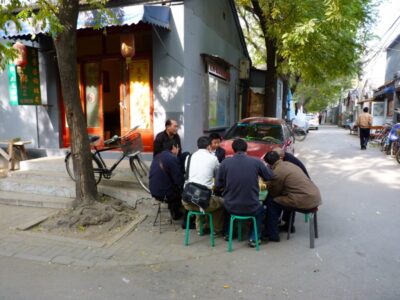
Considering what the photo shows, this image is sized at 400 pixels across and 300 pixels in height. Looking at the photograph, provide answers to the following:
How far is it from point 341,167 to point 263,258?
7.06m

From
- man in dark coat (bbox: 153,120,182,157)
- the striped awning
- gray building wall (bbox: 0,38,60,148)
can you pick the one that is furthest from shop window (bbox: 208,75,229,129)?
gray building wall (bbox: 0,38,60,148)

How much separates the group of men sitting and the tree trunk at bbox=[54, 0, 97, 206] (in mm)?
1232

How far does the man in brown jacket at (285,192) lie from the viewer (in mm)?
4516

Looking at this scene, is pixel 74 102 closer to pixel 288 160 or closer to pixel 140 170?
pixel 140 170

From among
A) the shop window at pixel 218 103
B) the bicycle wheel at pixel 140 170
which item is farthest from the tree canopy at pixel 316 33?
the bicycle wheel at pixel 140 170

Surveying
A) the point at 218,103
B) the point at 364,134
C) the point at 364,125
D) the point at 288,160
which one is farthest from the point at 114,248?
the point at 364,134

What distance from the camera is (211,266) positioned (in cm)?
405

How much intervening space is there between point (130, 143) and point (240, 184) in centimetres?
279

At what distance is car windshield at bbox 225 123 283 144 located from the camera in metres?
8.08

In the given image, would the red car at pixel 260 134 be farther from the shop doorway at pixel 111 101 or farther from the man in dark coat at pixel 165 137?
the shop doorway at pixel 111 101

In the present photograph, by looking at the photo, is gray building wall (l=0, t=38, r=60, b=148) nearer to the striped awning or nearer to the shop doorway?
the striped awning

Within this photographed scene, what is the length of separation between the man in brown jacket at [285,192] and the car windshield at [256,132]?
3.20 metres

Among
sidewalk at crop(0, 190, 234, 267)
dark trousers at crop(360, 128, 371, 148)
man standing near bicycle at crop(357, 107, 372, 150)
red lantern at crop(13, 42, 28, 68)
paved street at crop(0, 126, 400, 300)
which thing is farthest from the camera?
dark trousers at crop(360, 128, 371, 148)

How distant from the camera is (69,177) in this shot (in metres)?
7.11
